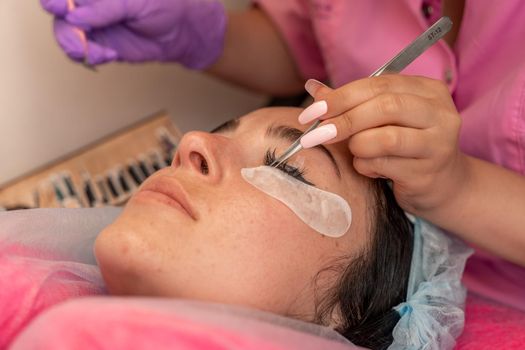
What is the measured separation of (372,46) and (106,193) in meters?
0.66

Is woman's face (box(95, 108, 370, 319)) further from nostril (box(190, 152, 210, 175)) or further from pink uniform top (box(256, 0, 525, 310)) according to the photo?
pink uniform top (box(256, 0, 525, 310))

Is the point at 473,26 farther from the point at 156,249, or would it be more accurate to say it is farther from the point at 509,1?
the point at 156,249

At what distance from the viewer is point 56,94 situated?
1.32m

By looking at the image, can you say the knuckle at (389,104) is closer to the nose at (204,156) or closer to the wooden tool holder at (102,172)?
the nose at (204,156)

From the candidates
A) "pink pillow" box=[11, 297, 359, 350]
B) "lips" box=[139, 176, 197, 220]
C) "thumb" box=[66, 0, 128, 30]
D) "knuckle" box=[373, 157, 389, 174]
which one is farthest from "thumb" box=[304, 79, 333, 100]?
"thumb" box=[66, 0, 128, 30]

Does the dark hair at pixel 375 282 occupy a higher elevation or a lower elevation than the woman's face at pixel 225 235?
lower

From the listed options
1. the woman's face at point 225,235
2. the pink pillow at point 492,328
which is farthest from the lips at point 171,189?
the pink pillow at point 492,328

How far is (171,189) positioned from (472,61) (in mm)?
631

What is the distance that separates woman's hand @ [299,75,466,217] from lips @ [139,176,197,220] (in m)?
0.17

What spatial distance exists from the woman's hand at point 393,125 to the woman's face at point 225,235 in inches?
3.0

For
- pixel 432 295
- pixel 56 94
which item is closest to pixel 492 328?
pixel 432 295

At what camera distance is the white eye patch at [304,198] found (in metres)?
0.74

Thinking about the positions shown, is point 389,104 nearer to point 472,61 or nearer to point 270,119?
point 270,119

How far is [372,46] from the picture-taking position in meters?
1.13
